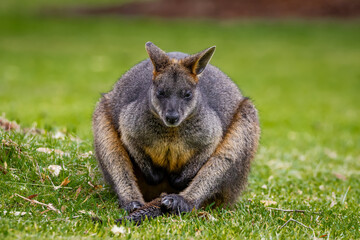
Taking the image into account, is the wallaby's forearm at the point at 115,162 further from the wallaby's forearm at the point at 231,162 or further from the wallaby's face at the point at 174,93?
the wallaby's face at the point at 174,93

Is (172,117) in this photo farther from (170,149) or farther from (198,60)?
(198,60)

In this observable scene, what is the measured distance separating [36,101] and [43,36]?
11.9 meters

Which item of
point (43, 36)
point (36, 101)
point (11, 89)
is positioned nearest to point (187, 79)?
point (36, 101)

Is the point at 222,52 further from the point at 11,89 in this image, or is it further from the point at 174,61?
the point at 174,61

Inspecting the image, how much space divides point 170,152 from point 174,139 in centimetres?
12

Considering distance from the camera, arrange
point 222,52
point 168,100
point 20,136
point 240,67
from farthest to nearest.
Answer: point 222,52 < point 240,67 < point 20,136 < point 168,100

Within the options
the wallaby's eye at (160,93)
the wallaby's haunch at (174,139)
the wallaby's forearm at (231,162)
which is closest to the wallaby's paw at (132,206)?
the wallaby's haunch at (174,139)

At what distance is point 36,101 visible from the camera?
14.0m

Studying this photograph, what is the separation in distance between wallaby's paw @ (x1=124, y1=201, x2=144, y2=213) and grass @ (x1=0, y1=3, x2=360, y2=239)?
7 cm

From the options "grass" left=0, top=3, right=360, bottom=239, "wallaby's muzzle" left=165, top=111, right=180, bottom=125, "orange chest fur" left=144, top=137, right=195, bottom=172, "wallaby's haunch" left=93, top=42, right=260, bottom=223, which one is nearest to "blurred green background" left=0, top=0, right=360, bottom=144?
"grass" left=0, top=3, right=360, bottom=239

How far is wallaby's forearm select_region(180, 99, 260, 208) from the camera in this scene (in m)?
4.93

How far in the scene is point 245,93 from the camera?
53.3 ft

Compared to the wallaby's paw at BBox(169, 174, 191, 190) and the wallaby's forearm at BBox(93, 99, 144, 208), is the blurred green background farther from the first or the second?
the wallaby's paw at BBox(169, 174, 191, 190)

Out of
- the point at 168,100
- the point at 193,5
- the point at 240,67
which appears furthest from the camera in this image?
the point at 193,5
